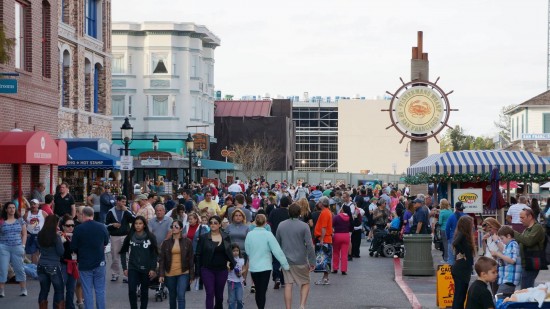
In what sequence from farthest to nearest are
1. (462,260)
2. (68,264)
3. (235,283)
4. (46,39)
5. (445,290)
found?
(46,39) → (445,290) → (235,283) → (68,264) → (462,260)

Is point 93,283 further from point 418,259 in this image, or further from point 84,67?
point 84,67

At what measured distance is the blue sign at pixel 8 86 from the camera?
2291 cm

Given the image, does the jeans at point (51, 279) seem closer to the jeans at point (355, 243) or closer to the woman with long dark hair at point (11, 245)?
the woman with long dark hair at point (11, 245)

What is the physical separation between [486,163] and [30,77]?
1406cm

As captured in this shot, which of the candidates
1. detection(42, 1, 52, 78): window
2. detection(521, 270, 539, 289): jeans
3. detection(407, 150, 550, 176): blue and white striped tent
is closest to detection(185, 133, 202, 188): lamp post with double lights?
detection(42, 1, 52, 78): window

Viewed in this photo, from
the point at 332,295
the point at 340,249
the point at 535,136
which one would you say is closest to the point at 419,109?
the point at 340,249

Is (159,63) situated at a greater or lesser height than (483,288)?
greater

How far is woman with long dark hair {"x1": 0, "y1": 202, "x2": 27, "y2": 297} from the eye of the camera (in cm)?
1898

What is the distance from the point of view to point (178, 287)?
15.4 metres

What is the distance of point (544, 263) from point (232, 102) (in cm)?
9163

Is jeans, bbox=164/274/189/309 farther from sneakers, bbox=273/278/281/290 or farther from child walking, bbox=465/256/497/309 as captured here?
child walking, bbox=465/256/497/309

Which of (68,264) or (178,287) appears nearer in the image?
(178,287)

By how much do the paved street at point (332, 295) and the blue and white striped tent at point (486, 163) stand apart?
880 cm

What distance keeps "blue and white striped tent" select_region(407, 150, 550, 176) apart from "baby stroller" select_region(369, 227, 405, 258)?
3.47 meters
